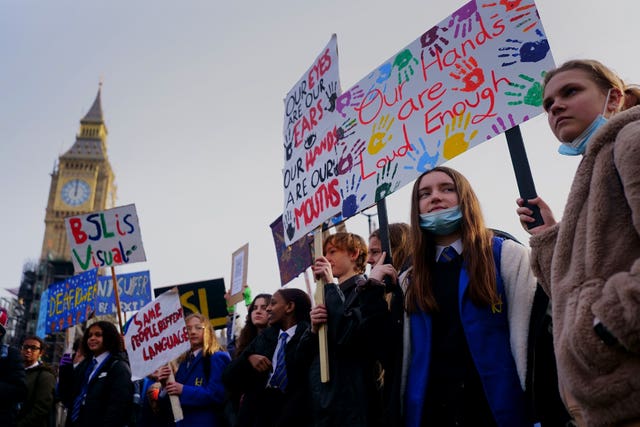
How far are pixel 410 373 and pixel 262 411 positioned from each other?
82.5 inches

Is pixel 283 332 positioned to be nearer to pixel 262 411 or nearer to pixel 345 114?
pixel 262 411

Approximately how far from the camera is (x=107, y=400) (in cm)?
501

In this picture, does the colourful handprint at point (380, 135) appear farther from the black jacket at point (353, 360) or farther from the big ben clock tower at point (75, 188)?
the big ben clock tower at point (75, 188)

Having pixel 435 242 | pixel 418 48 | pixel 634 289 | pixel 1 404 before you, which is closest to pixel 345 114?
pixel 418 48

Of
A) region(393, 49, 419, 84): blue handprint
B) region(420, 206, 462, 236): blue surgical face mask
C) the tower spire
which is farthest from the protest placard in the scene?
the tower spire

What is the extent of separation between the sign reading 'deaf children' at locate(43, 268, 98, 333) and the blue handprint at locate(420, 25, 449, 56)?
22.3 feet

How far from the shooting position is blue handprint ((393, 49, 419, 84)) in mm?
3283

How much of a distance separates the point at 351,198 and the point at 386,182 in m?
0.32

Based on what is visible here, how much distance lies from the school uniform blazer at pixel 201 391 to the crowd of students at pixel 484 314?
0.29 metres

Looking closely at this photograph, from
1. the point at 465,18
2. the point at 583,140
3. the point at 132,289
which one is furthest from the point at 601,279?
the point at 132,289

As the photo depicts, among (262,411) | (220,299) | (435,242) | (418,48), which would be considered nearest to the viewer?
(435,242)

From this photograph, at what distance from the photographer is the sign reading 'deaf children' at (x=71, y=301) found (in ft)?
28.0

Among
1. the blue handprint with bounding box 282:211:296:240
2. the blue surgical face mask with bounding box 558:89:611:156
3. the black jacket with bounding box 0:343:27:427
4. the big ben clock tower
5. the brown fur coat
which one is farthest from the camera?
the big ben clock tower

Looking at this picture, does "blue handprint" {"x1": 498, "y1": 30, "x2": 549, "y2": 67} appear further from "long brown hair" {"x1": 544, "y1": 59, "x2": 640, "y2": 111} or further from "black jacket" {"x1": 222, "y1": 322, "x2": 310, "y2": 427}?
"black jacket" {"x1": 222, "y1": 322, "x2": 310, "y2": 427}
